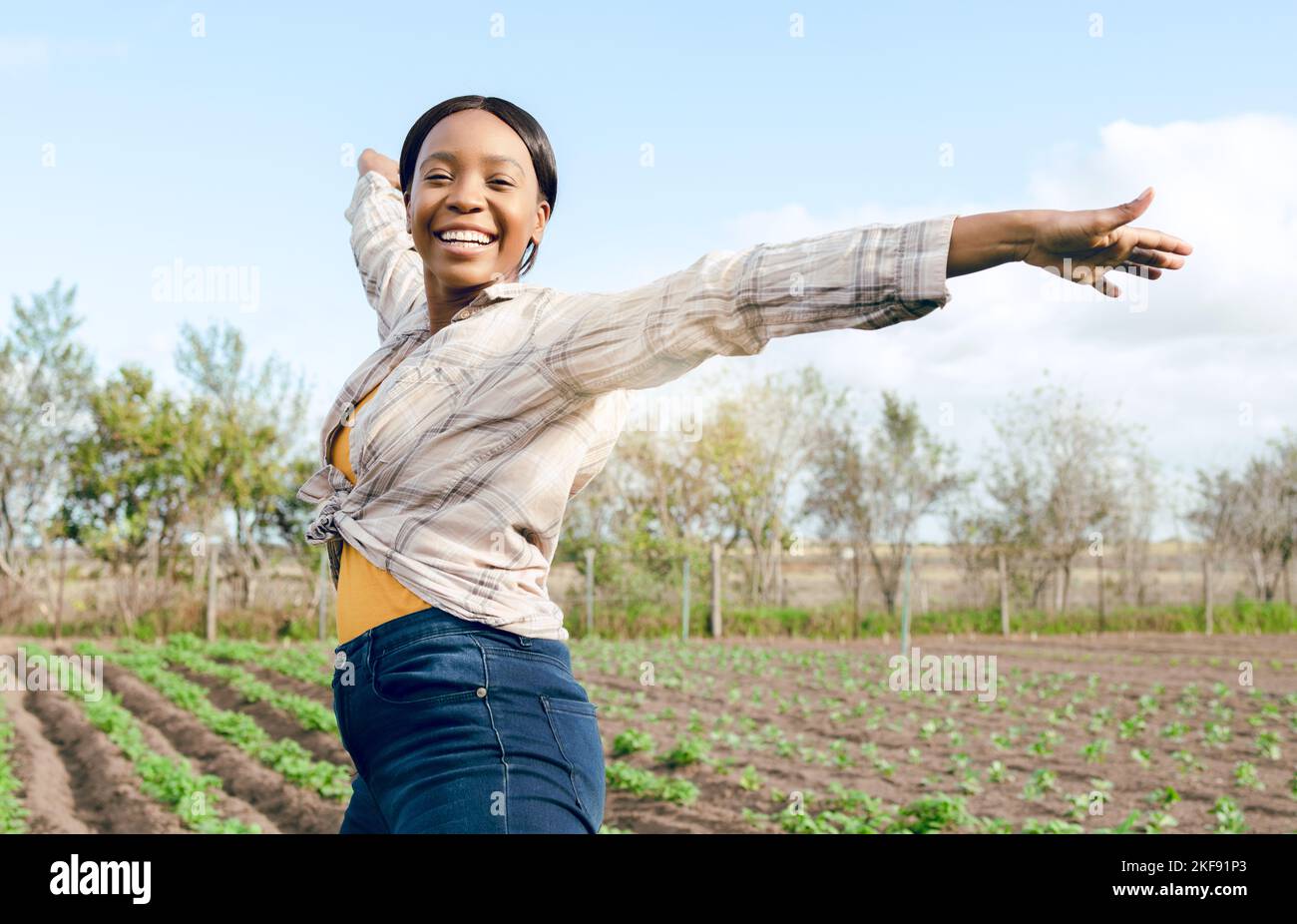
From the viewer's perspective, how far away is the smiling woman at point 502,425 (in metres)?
1.22

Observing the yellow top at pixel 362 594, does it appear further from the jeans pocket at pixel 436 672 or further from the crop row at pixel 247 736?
the crop row at pixel 247 736

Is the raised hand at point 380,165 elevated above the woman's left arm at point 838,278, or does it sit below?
above

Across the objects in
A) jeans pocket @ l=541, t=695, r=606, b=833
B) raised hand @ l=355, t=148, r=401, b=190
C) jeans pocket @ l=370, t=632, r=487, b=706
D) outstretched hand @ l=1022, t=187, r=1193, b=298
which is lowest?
jeans pocket @ l=541, t=695, r=606, b=833

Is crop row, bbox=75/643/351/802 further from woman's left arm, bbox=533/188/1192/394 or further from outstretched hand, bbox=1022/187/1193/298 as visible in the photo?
outstretched hand, bbox=1022/187/1193/298

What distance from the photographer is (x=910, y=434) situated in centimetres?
2009

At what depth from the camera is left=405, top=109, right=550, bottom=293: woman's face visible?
159 centimetres

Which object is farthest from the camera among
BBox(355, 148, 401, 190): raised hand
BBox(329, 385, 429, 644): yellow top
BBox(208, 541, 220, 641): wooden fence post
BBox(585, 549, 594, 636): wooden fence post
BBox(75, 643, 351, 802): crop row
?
BBox(585, 549, 594, 636): wooden fence post

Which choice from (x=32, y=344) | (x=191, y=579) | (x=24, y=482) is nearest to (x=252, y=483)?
(x=191, y=579)

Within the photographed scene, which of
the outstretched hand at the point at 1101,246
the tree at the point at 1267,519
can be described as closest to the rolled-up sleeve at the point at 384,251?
the outstretched hand at the point at 1101,246

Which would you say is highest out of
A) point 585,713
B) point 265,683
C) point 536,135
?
point 536,135

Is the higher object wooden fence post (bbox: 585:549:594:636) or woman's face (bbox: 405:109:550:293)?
woman's face (bbox: 405:109:550:293)

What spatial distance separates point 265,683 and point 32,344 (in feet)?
32.0

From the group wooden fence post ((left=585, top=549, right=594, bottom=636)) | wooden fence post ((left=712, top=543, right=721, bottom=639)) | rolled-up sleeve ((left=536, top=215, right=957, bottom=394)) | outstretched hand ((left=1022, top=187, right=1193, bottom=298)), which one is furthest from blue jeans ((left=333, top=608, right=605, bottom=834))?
wooden fence post ((left=712, top=543, right=721, bottom=639))
